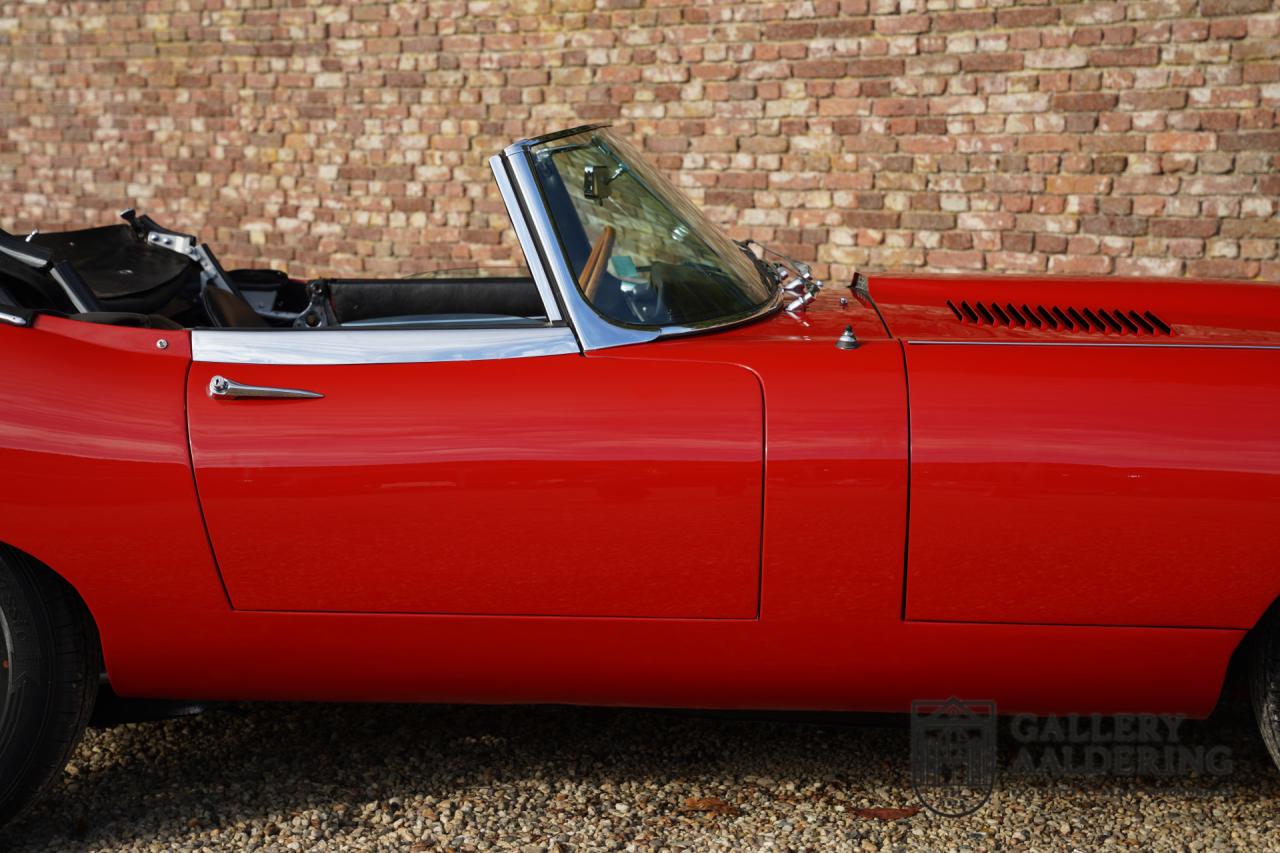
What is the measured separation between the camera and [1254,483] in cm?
221

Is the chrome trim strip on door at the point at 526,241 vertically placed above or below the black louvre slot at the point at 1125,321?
above

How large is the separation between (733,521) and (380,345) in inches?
30.7

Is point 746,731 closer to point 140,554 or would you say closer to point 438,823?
point 438,823

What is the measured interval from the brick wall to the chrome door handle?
4.66 m

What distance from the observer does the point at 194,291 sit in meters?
3.35

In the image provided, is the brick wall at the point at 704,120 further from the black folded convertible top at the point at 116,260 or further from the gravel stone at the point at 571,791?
the black folded convertible top at the point at 116,260

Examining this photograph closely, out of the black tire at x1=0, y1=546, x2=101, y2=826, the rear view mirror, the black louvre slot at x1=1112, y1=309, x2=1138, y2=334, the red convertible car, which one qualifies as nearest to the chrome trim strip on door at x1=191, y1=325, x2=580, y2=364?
the red convertible car

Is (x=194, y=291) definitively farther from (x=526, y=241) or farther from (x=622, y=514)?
(x=622, y=514)

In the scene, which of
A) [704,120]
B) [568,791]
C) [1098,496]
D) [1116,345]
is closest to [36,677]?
[568,791]

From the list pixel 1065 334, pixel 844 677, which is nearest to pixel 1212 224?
pixel 1065 334

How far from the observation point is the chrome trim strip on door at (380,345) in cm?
248

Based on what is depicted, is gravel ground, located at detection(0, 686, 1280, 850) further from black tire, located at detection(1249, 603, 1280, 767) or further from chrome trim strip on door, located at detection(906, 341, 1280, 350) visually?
chrome trim strip on door, located at detection(906, 341, 1280, 350)

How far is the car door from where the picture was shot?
233 centimetres

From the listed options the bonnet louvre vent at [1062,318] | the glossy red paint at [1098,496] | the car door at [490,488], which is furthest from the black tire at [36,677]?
the bonnet louvre vent at [1062,318]
